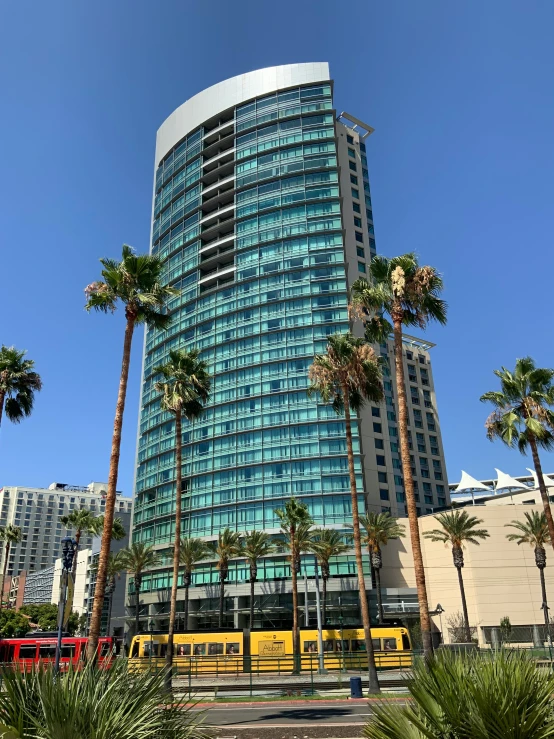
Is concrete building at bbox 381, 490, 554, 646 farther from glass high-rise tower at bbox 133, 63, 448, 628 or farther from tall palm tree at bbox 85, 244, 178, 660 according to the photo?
tall palm tree at bbox 85, 244, 178, 660

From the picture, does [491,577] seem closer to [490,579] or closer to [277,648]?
[490,579]

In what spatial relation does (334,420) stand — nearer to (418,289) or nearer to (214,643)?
(214,643)

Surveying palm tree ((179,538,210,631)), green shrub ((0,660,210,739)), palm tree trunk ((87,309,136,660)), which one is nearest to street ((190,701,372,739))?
palm tree trunk ((87,309,136,660))

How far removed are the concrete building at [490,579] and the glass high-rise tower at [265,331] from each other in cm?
917

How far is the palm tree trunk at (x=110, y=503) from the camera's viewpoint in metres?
21.8

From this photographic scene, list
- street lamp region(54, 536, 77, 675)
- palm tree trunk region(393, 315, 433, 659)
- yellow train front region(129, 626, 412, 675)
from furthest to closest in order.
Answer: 1. yellow train front region(129, 626, 412, 675)
2. palm tree trunk region(393, 315, 433, 659)
3. street lamp region(54, 536, 77, 675)

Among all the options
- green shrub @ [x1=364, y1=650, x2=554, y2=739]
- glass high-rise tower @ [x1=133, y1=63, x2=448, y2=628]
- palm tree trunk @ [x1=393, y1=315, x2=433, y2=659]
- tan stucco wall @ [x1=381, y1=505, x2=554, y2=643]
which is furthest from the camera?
glass high-rise tower @ [x1=133, y1=63, x2=448, y2=628]

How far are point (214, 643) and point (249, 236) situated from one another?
67.9 m

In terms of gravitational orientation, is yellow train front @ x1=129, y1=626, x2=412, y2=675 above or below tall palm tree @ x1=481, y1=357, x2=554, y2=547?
below

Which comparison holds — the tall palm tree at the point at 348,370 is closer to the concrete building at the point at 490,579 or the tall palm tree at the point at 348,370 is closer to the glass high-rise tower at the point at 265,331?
the concrete building at the point at 490,579

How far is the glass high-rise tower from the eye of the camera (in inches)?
3159

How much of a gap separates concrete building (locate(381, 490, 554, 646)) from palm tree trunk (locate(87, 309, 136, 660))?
59.3 metres

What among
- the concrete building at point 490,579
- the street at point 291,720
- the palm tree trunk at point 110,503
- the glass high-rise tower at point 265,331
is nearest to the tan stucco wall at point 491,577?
the concrete building at point 490,579

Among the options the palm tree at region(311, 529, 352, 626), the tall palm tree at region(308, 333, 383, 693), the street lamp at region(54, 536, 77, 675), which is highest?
the tall palm tree at region(308, 333, 383, 693)
